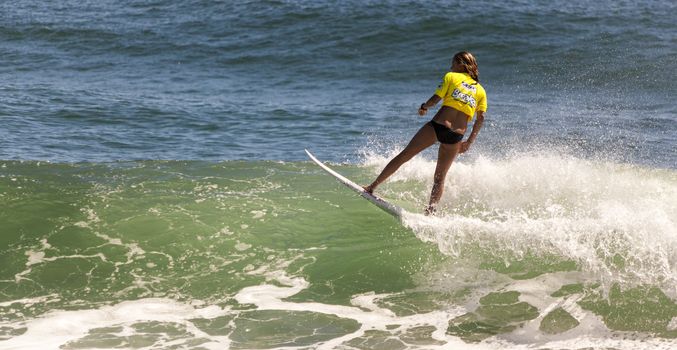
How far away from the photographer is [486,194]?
1083 cm

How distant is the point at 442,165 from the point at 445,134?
41cm

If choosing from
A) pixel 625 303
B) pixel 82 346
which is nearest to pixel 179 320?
pixel 82 346

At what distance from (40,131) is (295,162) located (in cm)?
511

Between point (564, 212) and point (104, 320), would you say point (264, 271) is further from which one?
point (564, 212)

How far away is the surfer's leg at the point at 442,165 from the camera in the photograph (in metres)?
8.90

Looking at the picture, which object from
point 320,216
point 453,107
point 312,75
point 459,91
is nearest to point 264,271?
point 320,216

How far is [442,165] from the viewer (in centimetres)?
900

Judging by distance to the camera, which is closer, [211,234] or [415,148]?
[415,148]

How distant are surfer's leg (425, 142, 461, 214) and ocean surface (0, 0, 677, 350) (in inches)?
14.1

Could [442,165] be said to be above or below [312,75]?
above

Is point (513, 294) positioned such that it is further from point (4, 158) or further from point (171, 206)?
point (4, 158)

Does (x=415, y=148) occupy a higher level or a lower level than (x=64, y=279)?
higher

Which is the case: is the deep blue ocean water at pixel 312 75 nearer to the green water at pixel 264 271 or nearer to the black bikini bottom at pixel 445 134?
the green water at pixel 264 271

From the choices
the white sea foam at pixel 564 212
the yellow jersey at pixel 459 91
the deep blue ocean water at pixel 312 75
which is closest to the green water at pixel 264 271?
the white sea foam at pixel 564 212
